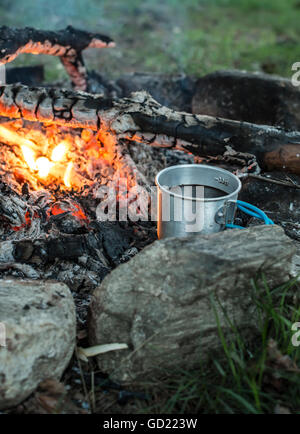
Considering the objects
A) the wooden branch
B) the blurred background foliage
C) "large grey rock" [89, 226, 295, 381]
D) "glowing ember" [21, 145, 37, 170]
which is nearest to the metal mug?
"large grey rock" [89, 226, 295, 381]

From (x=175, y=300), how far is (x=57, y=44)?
3066 mm

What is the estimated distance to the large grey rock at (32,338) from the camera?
169 cm

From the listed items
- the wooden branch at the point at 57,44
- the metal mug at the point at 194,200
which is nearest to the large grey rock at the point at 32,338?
the metal mug at the point at 194,200

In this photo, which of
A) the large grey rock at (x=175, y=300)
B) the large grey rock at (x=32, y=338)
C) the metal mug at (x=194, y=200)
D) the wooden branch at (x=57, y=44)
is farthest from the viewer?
the wooden branch at (x=57, y=44)

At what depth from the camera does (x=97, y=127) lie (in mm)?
3174

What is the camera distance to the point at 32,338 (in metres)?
1.73

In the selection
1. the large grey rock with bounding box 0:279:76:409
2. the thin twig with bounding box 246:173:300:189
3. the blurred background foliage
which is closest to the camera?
the large grey rock with bounding box 0:279:76:409

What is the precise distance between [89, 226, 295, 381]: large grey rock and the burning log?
1283 millimetres

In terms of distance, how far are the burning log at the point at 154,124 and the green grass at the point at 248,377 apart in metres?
1.39

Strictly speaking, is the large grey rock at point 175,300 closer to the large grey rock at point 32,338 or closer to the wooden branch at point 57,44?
the large grey rock at point 32,338

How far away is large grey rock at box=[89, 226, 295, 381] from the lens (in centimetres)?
188

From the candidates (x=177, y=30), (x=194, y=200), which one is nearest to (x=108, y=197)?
(x=194, y=200)

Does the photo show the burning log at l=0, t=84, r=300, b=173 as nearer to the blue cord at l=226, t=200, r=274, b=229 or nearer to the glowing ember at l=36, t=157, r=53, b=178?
the glowing ember at l=36, t=157, r=53, b=178
